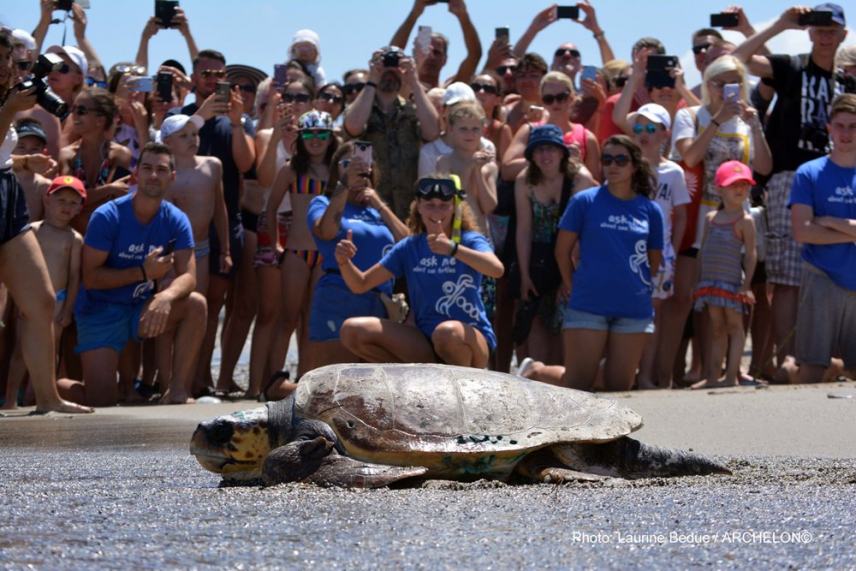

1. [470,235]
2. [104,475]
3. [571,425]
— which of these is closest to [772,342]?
[470,235]

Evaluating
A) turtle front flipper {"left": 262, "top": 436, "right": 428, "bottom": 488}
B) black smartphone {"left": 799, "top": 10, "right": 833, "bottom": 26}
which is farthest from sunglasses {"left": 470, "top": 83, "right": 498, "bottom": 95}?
turtle front flipper {"left": 262, "top": 436, "right": 428, "bottom": 488}

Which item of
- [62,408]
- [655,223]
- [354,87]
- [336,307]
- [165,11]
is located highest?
[165,11]

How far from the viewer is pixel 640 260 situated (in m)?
8.21

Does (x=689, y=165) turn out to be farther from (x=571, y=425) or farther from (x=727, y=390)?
(x=571, y=425)

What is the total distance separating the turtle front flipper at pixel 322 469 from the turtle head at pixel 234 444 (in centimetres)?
22

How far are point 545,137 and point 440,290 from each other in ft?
6.29

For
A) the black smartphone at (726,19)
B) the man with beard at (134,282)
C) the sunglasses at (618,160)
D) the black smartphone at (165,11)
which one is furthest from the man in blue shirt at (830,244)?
the black smartphone at (165,11)

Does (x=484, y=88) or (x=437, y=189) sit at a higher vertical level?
(x=484, y=88)

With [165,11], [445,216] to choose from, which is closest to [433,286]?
[445,216]

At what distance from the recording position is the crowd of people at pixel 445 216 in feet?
26.8

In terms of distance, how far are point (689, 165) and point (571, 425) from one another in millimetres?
4571

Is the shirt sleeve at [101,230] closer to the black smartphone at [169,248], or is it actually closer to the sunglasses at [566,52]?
the black smartphone at [169,248]

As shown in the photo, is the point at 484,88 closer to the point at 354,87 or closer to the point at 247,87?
the point at 354,87

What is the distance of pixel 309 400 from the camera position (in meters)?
4.81
